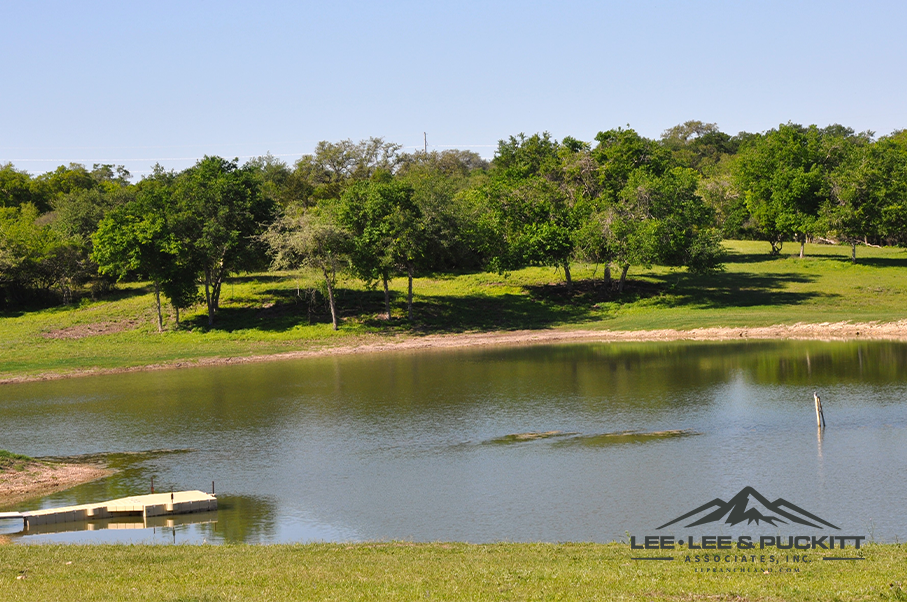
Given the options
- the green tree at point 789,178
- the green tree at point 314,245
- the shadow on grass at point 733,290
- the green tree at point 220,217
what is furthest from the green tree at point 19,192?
the green tree at point 789,178

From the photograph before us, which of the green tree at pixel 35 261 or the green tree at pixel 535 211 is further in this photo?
the green tree at pixel 35 261

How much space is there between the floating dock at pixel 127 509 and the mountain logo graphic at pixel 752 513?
14.6m

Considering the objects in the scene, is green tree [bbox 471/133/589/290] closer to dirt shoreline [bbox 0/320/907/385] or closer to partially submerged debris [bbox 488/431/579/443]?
dirt shoreline [bbox 0/320/907/385]

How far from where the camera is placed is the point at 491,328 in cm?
7356

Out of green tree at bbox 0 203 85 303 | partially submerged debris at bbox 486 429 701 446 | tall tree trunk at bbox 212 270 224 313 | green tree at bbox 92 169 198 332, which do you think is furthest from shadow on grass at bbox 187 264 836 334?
partially submerged debris at bbox 486 429 701 446

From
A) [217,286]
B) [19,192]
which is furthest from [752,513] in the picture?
[19,192]

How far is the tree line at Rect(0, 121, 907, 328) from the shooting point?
71.7m

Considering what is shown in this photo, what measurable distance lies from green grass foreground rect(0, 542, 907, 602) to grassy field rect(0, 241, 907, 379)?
150ft

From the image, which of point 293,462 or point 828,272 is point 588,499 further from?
point 828,272

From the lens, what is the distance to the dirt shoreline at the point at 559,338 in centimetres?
6112

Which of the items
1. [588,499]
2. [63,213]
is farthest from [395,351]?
[63,213]

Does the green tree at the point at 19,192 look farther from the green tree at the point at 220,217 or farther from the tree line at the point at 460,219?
the green tree at the point at 220,217

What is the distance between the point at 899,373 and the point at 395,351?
118ft

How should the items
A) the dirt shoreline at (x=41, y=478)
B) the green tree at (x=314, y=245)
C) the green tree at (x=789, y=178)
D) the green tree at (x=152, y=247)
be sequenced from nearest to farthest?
the dirt shoreline at (x=41, y=478)
the green tree at (x=152, y=247)
the green tree at (x=314, y=245)
the green tree at (x=789, y=178)
